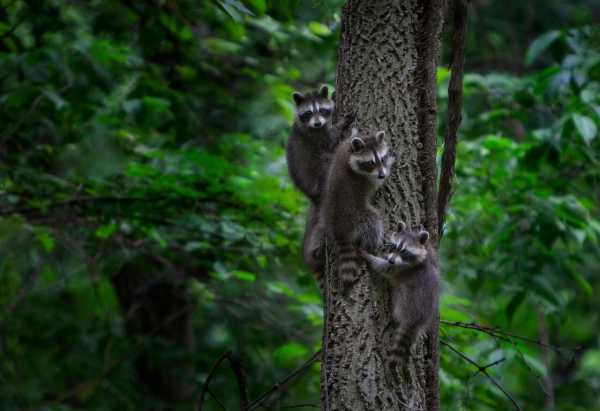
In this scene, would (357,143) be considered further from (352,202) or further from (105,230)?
(105,230)

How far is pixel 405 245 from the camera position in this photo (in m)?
3.14

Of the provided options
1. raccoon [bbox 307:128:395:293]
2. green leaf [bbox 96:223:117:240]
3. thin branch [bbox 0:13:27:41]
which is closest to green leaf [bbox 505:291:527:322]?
raccoon [bbox 307:128:395:293]

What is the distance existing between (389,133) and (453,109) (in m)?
0.41

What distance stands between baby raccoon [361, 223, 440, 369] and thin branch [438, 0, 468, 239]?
0.71 ft

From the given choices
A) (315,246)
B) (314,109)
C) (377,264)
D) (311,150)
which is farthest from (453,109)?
(314,109)

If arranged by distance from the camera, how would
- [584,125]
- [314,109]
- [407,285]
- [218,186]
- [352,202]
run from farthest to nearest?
1. [314,109]
2. [218,186]
3. [584,125]
4. [352,202]
5. [407,285]

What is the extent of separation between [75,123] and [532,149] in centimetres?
375

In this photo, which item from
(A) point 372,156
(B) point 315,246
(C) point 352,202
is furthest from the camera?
(B) point 315,246

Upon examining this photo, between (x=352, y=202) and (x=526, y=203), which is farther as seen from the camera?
(x=526, y=203)

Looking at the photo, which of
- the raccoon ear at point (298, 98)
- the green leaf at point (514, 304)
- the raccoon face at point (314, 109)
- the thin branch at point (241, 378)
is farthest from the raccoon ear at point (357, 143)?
the green leaf at point (514, 304)

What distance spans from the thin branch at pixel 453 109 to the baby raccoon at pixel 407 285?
22cm

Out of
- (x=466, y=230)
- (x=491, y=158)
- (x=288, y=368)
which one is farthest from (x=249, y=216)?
(x=288, y=368)

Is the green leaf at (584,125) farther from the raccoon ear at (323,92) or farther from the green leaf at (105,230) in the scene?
the green leaf at (105,230)

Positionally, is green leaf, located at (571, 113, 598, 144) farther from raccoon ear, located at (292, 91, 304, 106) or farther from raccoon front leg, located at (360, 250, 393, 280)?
raccoon ear, located at (292, 91, 304, 106)
